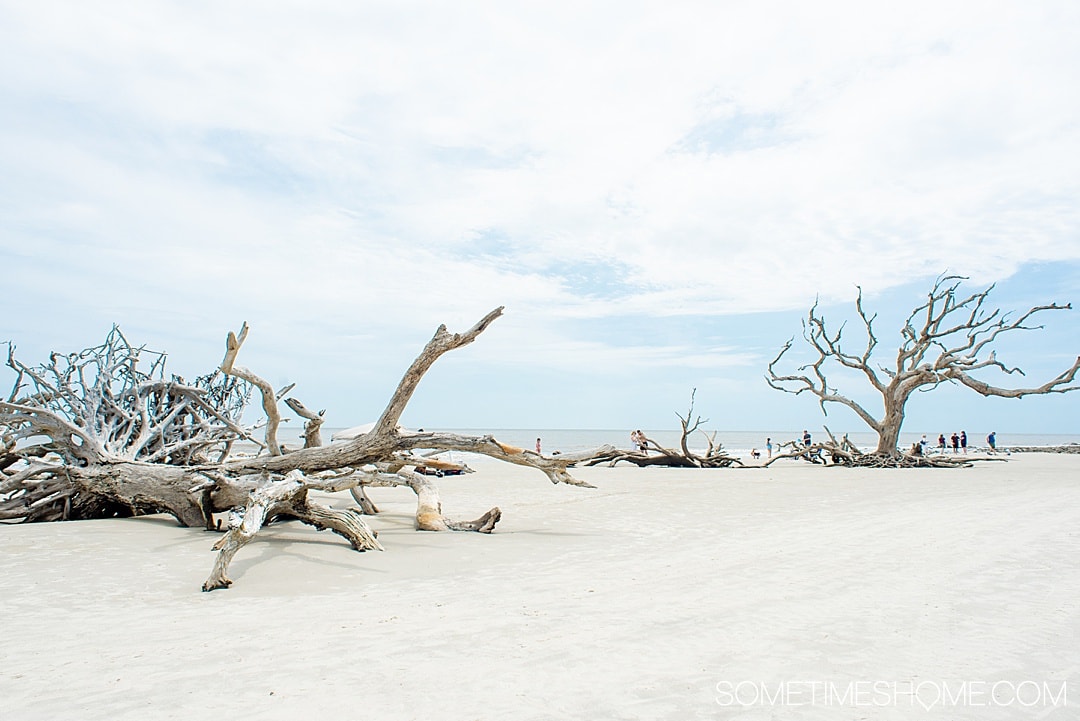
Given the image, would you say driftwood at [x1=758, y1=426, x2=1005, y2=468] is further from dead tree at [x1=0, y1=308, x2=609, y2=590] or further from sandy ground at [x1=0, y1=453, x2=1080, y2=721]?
dead tree at [x1=0, y1=308, x2=609, y2=590]

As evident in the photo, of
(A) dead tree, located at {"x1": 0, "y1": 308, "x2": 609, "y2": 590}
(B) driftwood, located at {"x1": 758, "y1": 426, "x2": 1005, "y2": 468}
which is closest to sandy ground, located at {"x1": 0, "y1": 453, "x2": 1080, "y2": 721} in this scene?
(A) dead tree, located at {"x1": 0, "y1": 308, "x2": 609, "y2": 590}

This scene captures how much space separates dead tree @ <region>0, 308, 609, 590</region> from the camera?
6645 millimetres

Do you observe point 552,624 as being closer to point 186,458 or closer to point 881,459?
point 186,458

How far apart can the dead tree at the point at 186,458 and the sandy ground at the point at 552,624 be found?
41 centimetres

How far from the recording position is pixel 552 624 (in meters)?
3.86

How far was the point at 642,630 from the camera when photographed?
373 centimetres

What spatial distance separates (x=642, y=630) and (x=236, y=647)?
6.85 ft

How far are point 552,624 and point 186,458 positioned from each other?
7.84m

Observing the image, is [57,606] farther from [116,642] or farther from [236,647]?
[236,647]

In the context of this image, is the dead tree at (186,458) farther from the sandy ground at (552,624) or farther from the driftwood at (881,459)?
the driftwood at (881,459)

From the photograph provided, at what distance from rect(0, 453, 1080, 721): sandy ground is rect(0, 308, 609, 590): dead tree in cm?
41

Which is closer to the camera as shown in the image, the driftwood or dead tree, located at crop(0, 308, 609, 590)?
dead tree, located at crop(0, 308, 609, 590)

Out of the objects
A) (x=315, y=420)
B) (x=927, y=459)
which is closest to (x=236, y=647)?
(x=315, y=420)

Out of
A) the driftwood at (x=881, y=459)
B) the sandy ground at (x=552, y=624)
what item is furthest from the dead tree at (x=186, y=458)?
the driftwood at (x=881, y=459)
